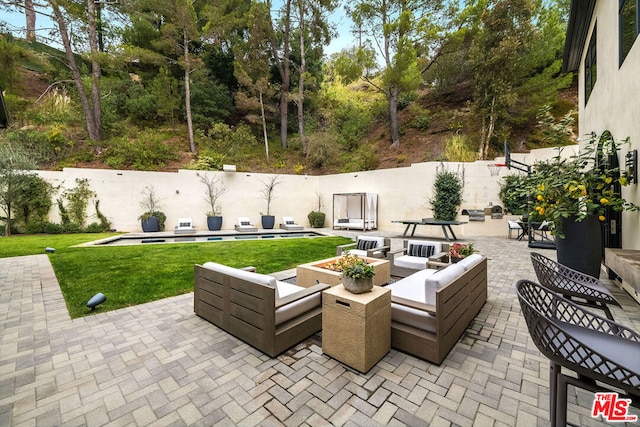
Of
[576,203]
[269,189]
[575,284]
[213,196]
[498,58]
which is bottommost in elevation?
[575,284]

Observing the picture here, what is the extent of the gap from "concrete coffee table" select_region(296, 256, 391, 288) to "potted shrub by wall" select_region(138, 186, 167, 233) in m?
10.2

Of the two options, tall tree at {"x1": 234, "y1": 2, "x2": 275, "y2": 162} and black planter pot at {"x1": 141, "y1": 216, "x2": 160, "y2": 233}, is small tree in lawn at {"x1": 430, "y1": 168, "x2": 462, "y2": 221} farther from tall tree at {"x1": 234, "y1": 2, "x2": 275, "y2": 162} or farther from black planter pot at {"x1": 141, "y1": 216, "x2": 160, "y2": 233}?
black planter pot at {"x1": 141, "y1": 216, "x2": 160, "y2": 233}

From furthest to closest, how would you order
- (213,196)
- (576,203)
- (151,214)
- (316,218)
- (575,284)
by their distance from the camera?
(316,218), (213,196), (151,214), (576,203), (575,284)

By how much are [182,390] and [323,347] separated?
1.16 m

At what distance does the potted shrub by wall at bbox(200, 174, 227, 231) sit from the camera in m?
12.8

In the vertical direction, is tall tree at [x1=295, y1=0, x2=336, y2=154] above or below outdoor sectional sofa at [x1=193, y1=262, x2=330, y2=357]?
above

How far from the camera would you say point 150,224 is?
456 inches

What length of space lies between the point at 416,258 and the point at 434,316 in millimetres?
2751

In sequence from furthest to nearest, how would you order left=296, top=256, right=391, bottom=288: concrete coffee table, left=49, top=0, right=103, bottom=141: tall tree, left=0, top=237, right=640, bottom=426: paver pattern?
1. left=49, top=0, right=103, bottom=141: tall tree
2. left=296, top=256, right=391, bottom=288: concrete coffee table
3. left=0, top=237, right=640, bottom=426: paver pattern

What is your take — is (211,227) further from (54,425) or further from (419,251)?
(54,425)

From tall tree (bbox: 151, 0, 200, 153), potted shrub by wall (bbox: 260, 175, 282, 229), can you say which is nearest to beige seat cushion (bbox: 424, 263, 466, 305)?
potted shrub by wall (bbox: 260, 175, 282, 229)

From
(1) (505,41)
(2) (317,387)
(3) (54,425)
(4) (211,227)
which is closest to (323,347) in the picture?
(2) (317,387)

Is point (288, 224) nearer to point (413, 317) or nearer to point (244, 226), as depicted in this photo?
point (244, 226)

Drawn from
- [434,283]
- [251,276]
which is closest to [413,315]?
[434,283]
